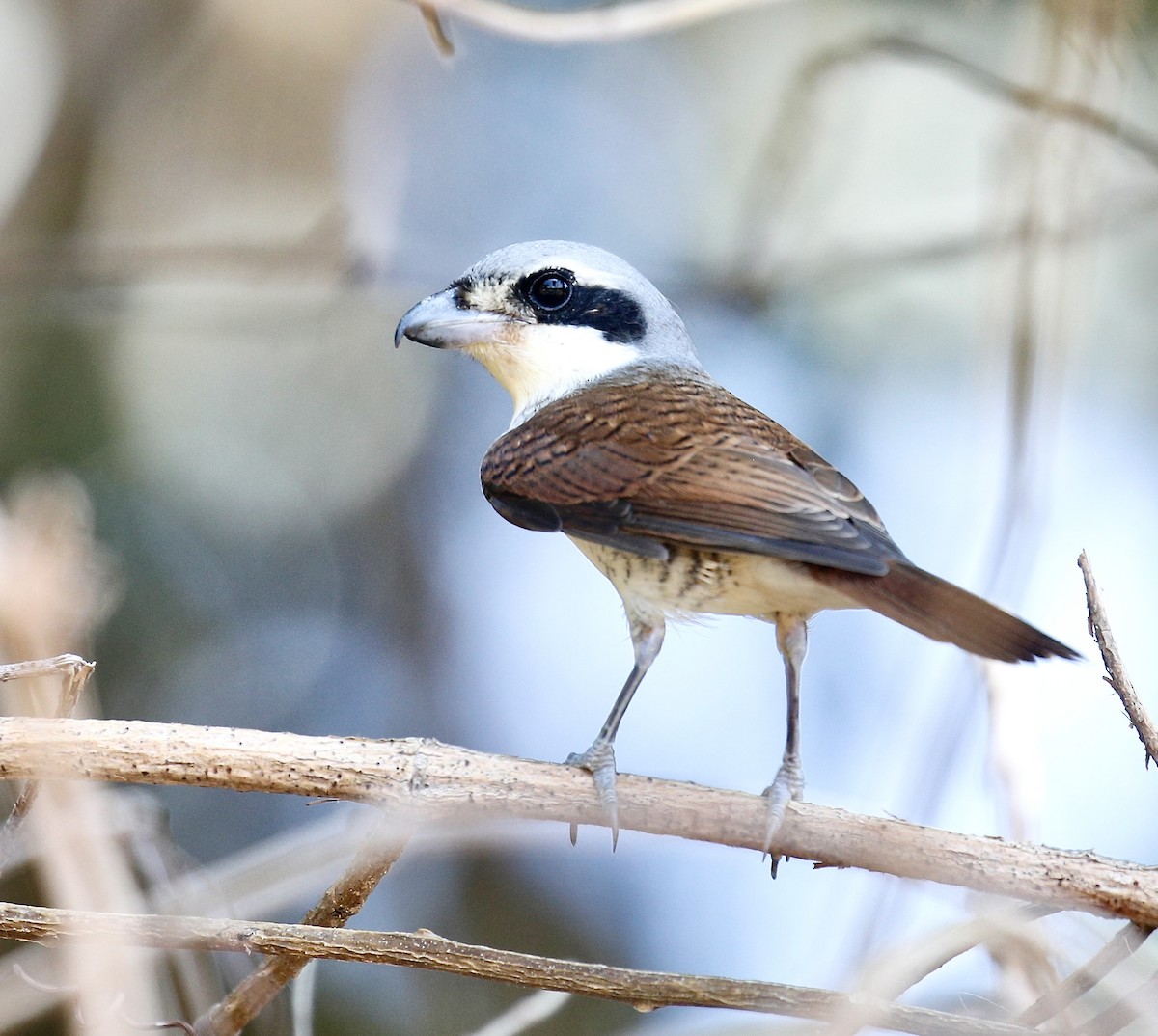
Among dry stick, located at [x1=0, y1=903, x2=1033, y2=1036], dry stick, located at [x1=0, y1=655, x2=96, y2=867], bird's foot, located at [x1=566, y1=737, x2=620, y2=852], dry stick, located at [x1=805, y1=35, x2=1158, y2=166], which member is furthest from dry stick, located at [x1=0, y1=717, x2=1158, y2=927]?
dry stick, located at [x1=805, y1=35, x2=1158, y2=166]

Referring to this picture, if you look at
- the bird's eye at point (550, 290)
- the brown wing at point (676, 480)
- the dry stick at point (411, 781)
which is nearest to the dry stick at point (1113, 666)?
the dry stick at point (411, 781)

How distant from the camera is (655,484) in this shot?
110 inches

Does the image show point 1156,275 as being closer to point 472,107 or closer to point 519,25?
point 472,107

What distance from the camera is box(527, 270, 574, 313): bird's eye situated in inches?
135

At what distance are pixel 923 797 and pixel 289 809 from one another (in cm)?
523

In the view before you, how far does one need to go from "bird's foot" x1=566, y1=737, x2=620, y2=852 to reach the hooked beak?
1273mm

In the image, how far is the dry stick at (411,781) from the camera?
2.07 meters

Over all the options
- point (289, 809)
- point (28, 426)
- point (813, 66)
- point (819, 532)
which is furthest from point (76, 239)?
point (819, 532)

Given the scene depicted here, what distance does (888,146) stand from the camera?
258 inches

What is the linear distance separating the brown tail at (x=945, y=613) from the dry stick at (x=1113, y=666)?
6 cm

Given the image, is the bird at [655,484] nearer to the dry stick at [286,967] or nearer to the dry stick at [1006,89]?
the dry stick at [286,967]

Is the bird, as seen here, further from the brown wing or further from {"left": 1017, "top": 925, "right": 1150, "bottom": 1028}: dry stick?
{"left": 1017, "top": 925, "right": 1150, "bottom": 1028}: dry stick

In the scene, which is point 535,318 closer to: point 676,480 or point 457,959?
point 676,480

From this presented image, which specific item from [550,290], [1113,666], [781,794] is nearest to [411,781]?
[781,794]
